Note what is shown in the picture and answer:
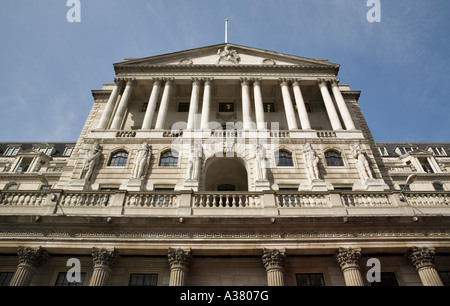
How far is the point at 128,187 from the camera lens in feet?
62.8

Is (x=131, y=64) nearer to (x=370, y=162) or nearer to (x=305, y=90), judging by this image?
(x=305, y=90)

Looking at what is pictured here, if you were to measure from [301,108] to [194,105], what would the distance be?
10011mm

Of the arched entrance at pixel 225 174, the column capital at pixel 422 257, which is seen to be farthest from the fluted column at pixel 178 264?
the column capital at pixel 422 257

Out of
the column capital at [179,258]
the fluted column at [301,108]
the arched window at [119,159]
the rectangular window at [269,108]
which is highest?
the rectangular window at [269,108]

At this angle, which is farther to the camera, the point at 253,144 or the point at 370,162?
the point at 253,144

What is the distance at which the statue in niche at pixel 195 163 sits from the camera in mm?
19406

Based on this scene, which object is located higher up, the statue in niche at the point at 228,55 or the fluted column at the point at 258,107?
the statue in niche at the point at 228,55

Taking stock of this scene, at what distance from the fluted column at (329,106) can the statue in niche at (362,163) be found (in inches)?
134

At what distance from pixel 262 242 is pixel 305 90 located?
20.3 m

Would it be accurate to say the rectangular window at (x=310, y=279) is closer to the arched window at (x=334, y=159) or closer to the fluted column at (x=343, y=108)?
the arched window at (x=334, y=159)

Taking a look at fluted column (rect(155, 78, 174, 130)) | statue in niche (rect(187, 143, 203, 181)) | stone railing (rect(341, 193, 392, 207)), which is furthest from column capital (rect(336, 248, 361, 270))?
fluted column (rect(155, 78, 174, 130))

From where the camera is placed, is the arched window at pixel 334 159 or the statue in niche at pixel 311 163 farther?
the arched window at pixel 334 159
